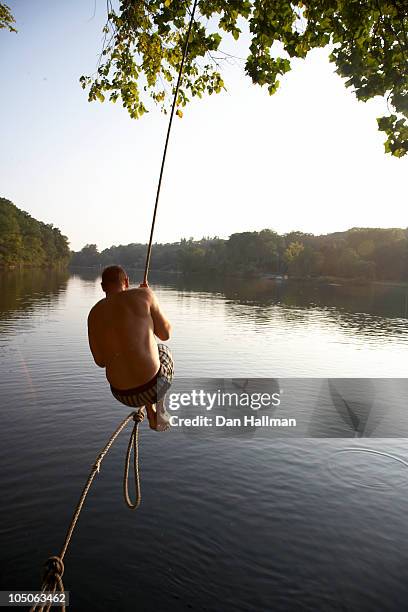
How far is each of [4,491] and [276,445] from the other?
9.61m

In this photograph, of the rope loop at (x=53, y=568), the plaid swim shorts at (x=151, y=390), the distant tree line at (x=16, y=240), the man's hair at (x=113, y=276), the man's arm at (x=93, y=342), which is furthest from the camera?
the distant tree line at (x=16, y=240)

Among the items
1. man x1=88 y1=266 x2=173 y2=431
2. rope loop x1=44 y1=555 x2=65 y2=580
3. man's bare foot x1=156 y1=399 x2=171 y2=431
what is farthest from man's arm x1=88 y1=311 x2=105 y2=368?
rope loop x1=44 y1=555 x2=65 y2=580

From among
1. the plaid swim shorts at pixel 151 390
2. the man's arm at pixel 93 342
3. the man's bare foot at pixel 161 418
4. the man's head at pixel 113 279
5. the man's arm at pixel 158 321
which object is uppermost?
the man's head at pixel 113 279

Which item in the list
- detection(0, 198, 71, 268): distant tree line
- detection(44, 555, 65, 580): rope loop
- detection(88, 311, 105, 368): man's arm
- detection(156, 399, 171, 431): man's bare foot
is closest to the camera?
detection(44, 555, 65, 580): rope loop

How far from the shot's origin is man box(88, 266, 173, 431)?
599cm

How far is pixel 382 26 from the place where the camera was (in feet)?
21.9

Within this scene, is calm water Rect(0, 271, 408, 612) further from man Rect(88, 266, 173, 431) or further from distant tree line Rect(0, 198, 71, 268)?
distant tree line Rect(0, 198, 71, 268)

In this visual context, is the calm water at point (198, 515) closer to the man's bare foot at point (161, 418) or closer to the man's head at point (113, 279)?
the man's bare foot at point (161, 418)

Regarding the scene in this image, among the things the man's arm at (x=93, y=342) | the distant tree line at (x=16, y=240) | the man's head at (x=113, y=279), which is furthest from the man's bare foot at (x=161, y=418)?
the distant tree line at (x=16, y=240)

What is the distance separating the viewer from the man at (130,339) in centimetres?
599

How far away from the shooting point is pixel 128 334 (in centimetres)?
600

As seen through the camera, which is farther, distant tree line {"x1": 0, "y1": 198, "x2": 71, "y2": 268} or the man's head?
distant tree line {"x1": 0, "y1": 198, "x2": 71, "y2": 268}

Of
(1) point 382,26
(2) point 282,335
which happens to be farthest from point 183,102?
(2) point 282,335

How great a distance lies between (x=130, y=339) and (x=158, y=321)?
16.0 inches
